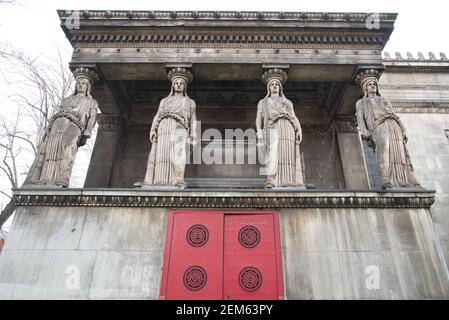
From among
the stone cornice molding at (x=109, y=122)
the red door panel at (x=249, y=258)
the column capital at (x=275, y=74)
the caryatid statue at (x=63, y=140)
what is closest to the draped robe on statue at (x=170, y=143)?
the red door panel at (x=249, y=258)

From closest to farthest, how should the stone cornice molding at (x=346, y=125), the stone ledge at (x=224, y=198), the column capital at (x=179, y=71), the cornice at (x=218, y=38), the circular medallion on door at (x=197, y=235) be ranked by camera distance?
the circular medallion on door at (x=197, y=235) < the stone ledge at (x=224, y=198) < the column capital at (x=179, y=71) < the cornice at (x=218, y=38) < the stone cornice molding at (x=346, y=125)

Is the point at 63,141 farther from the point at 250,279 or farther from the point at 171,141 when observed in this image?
the point at 250,279

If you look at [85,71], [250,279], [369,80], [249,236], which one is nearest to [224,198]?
[249,236]

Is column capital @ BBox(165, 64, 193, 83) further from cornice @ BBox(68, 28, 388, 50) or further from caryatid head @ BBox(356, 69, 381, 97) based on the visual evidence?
caryatid head @ BBox(356, 69, 381, 97)

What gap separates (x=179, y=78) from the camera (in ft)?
37.6

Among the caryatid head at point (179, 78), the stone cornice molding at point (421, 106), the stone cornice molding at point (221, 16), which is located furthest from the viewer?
the stone cornice molding at point (421, 106)

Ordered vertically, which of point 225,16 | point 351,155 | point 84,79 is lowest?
point 351,155

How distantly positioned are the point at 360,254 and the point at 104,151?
10.1m

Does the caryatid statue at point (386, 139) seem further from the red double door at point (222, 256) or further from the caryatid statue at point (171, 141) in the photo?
the caryatid statue at point (171, 141)

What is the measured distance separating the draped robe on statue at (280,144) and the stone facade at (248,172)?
74 centimetres

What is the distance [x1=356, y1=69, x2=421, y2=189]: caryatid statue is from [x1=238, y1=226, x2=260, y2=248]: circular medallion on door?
12.8ft

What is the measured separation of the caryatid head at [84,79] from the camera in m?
11.3

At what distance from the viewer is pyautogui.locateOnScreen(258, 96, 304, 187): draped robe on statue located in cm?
950
